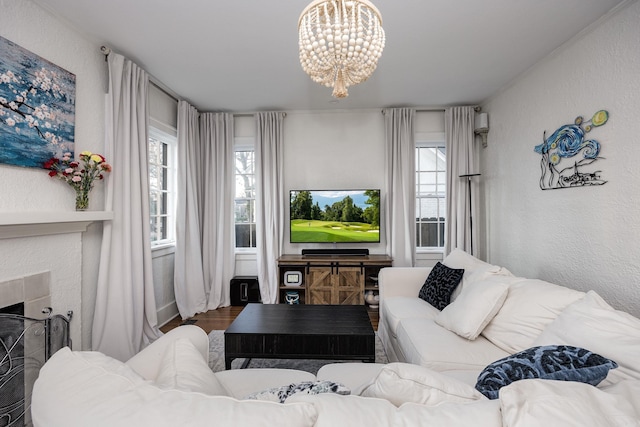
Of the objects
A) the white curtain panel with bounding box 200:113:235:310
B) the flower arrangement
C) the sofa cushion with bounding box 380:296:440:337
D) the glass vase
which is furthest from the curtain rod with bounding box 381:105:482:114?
the glass vase

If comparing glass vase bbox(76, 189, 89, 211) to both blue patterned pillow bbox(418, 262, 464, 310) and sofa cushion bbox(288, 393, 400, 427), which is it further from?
blue patterned pillow bbox(418, 262, 464, 310)

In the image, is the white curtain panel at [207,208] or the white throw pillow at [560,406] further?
the white curtain panel at [207,208]

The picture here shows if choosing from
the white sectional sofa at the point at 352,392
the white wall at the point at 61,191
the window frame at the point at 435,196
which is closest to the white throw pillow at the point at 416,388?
the white sectional sofa at the point at 352,392

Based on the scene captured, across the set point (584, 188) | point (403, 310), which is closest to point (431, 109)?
point (584, 188)

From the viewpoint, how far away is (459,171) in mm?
3736

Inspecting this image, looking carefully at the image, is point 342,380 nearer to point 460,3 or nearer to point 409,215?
point 460,3

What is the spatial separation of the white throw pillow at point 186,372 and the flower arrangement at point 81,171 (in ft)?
5.78

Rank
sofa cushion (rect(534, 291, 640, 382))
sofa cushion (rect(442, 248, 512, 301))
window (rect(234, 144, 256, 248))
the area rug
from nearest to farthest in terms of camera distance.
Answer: sofa cushion (rect(534, 291, 640, 382))
sofa cushion (rect(442, 248, 512, 301))
the area rug
window (rect(234, 144, 256, 248))

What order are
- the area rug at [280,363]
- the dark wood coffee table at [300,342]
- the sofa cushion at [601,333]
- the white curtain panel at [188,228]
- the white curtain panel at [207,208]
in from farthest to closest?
the white curtain panel at [207,208], the white curtain panel at [188,228], the area rug at [280,363], the dark wood coffee table at [300,342], the sofa cushion at [601,333]

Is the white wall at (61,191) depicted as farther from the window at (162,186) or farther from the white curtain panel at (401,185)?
the white curtain panel at (401,185)

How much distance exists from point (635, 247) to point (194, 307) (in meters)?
4.10

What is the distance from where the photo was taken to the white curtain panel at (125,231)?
2297 millimetres

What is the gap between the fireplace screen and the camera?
1521 millimetres

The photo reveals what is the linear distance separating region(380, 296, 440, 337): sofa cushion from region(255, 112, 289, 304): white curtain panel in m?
1.76
